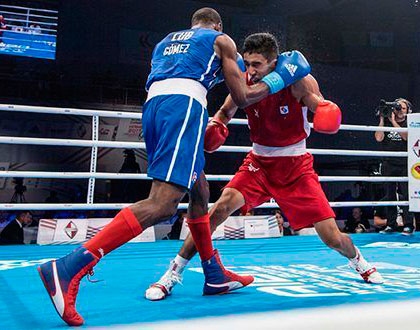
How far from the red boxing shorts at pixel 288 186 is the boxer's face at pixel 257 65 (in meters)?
0.40

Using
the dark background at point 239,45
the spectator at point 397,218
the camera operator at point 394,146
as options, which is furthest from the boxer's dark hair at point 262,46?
the dark background at point 239,45

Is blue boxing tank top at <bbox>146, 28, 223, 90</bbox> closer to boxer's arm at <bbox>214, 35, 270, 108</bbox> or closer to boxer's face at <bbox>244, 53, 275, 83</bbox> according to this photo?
boxer's arm at <bbox>214, 35, 270, 108</bbox>

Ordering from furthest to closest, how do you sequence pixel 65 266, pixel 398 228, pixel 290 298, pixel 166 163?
pixel 398 228 → pixel 290 298 → pixel 166 163 → pixel 65 266

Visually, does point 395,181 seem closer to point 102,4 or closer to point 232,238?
point 232,238

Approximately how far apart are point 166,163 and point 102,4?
31.7 ft

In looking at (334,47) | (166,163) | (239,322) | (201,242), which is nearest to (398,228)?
(201,242)

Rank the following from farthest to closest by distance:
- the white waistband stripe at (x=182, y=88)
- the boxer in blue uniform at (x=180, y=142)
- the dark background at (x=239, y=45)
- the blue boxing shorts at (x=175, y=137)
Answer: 1. the dark background at (x=239, y=45)
2. the white waistband stripe at (x=182, y=88)
3. the blue boxing shorts at (x=175, y=137)
4. the boxer in blue uniform at (x=180, y=142)

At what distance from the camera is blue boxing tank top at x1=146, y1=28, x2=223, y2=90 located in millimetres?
1668

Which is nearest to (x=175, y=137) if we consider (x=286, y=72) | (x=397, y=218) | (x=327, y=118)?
(x=286, y=72)

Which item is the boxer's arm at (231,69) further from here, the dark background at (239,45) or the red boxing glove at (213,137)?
the dark background at (239,45)

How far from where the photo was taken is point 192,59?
1.67 m

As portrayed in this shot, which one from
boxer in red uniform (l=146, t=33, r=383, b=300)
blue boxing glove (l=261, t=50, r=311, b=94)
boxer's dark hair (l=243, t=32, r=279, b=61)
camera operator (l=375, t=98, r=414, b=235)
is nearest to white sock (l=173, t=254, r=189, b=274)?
boxer in red uniform (l=146, t=33, r=383, b=300)

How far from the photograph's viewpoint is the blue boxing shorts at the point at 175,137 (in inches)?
60.5

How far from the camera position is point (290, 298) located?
1.77m
